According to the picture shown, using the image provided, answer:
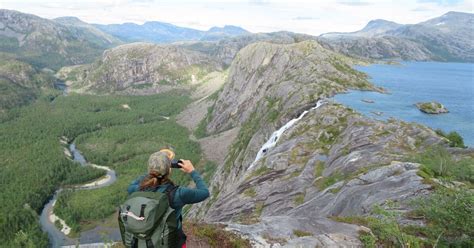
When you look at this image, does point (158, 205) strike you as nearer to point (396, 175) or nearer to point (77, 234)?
point (396, 175)

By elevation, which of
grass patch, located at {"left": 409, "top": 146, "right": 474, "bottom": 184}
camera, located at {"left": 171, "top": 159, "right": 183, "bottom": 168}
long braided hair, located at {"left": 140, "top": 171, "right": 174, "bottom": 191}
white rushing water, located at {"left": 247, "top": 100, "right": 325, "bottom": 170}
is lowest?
white rushing water, located at {"left": 247, "top": 100, "right": 325, "bottom": 170}

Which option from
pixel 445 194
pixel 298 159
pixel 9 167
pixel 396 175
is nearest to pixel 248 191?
pixel 298 159

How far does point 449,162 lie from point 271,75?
14088 centimetres

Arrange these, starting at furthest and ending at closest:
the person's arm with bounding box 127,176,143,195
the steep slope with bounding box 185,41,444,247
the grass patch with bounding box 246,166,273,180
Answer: the grass patch with bounding box 246,166,273,180 → the steep slope with bounding box 185,41,444,247 → the person's arm with bounding box 127,176,143,195

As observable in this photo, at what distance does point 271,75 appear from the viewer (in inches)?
7013

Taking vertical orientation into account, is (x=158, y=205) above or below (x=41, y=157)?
above

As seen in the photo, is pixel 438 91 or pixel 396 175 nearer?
pixel 396 175

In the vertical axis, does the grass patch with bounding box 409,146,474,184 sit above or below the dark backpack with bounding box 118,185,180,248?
below

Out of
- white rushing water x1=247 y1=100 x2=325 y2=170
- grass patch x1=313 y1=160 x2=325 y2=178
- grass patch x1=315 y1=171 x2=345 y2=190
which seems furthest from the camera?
white rushing water x1=247 y1=100 x2=325 y2=170

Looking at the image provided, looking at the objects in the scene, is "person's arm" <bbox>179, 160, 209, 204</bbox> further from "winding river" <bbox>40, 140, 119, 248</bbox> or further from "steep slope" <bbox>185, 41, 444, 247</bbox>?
"winding river" <bbox>40, 140, 119, 248</bbox>

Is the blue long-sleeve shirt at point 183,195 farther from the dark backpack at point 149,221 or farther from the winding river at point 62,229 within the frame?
the winding river at point 62,229

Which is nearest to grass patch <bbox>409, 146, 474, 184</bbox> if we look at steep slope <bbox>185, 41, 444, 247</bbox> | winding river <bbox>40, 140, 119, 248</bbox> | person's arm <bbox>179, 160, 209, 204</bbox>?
steep slope <bbox>185, 41, 444, 247</bbox>

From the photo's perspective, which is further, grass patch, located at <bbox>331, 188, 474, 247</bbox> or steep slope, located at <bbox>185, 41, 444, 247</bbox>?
steep slope, located at <bbox>185, 41, 444, 247</bbox>

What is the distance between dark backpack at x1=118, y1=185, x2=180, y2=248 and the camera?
408 inches
